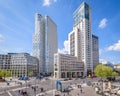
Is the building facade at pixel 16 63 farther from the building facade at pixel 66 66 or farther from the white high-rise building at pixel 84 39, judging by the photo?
the white high-rise building at pixel 84 39

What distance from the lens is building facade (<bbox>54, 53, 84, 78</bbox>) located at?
457 feet

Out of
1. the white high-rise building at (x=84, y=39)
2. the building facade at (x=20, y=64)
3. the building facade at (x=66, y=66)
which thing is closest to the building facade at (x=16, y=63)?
the building facade at (x=20, y=64)

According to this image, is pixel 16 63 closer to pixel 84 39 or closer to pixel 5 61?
pixel 5 61

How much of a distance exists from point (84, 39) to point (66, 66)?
3515cm

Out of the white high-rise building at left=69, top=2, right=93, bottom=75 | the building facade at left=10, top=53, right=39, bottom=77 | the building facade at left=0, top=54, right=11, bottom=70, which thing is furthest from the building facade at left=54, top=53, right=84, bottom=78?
the building facade at left=0, top=54, right=11, bottom=70

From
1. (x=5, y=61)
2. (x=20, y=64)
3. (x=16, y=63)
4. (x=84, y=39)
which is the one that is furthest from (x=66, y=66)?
(x=5, y=61)

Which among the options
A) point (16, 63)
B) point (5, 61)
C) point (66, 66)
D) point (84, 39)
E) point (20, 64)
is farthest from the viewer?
point (5, 61)

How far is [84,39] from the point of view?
16100 centimetres

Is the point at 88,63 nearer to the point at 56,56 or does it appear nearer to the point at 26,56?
the point at 56,56

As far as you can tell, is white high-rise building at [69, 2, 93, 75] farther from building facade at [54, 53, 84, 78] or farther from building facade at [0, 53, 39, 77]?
building facade at [0, 53, 39, 77]

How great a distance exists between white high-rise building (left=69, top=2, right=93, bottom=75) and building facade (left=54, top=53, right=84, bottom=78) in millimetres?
7526

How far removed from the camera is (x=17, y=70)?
15988 centimetres

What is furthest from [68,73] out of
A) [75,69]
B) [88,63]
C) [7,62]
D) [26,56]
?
[7,62]

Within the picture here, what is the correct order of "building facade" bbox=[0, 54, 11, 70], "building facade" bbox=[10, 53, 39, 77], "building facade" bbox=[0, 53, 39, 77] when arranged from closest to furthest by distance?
"building facade" bbox=[10, 53, 39, 77] → "building facade" bbox=[0, 53, 39, 77] → "building facade" bbox=[0, 54, 11, 70]
